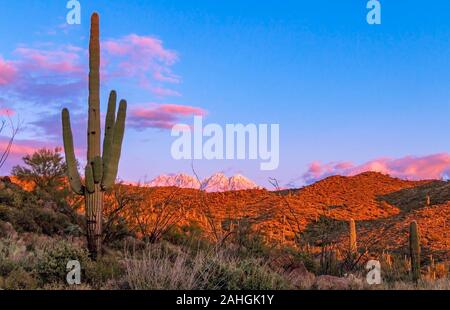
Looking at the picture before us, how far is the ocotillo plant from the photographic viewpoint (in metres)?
15.4

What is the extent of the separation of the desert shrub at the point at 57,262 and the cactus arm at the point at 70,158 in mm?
2658

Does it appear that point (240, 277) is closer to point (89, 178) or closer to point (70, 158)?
point (89, 178)

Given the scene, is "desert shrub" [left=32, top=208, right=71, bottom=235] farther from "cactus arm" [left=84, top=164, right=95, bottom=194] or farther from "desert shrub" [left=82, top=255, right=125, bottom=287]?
"desert shrub" [left=82, top=255, right=125, bottom=287]

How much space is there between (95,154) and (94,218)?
5.41 ft

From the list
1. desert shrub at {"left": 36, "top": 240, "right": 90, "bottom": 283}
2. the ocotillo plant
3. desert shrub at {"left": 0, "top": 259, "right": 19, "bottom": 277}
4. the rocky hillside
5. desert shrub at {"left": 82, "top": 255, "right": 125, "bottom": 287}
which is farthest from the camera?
the rocky hillside

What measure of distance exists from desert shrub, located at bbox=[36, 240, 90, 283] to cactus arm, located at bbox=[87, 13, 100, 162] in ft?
10.3

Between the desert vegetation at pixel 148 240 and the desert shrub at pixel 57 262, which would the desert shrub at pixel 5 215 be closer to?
the desert vegetation at pixel 148 240

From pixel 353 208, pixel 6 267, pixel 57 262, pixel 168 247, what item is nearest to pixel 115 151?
pixel 57 262

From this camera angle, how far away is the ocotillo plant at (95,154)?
50.6 ft

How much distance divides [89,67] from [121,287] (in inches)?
271

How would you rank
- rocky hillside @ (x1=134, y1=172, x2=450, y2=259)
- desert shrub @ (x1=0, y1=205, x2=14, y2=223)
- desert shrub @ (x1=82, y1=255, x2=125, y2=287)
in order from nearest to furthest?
desert shrub @ (x1=82, y1=255, x2=125, y2=287), desert shrub @ (x1=0, y1=205, x2=14, y2=223), rocky hillside @ (x1=134, y1=172, x2=450, y2=259)

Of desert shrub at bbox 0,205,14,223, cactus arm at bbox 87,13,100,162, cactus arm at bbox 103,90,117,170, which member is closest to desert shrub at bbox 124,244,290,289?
cactus arm at bbox 103,90,117,170
